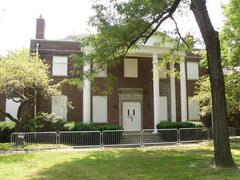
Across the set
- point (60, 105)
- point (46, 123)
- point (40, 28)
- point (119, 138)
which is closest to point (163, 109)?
point (60, 105)

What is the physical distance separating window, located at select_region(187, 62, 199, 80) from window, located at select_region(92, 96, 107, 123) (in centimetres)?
784

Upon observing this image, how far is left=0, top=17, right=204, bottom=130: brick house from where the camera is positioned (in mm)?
29172

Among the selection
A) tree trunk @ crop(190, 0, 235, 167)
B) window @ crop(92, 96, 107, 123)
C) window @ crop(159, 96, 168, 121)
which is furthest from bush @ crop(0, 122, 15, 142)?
tree trunk @ crop(190, 0, 235, 167)

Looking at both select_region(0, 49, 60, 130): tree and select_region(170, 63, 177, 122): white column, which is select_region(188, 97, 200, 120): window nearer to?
select_region(170, 63, 177, 122): white column

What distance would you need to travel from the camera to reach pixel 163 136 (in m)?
24.7

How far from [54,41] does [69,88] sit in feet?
12.2

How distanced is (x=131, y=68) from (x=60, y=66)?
557cm

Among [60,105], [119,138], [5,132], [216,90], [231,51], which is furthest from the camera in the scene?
[60,105]

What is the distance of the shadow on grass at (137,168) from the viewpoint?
11594 mm

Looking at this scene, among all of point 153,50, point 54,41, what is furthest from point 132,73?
point 54,41

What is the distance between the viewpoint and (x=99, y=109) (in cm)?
3011

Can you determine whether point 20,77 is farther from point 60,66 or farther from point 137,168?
point 137,168

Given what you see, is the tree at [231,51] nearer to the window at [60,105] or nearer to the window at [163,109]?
the window at [163,109]

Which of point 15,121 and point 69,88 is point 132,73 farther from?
point 15,121
